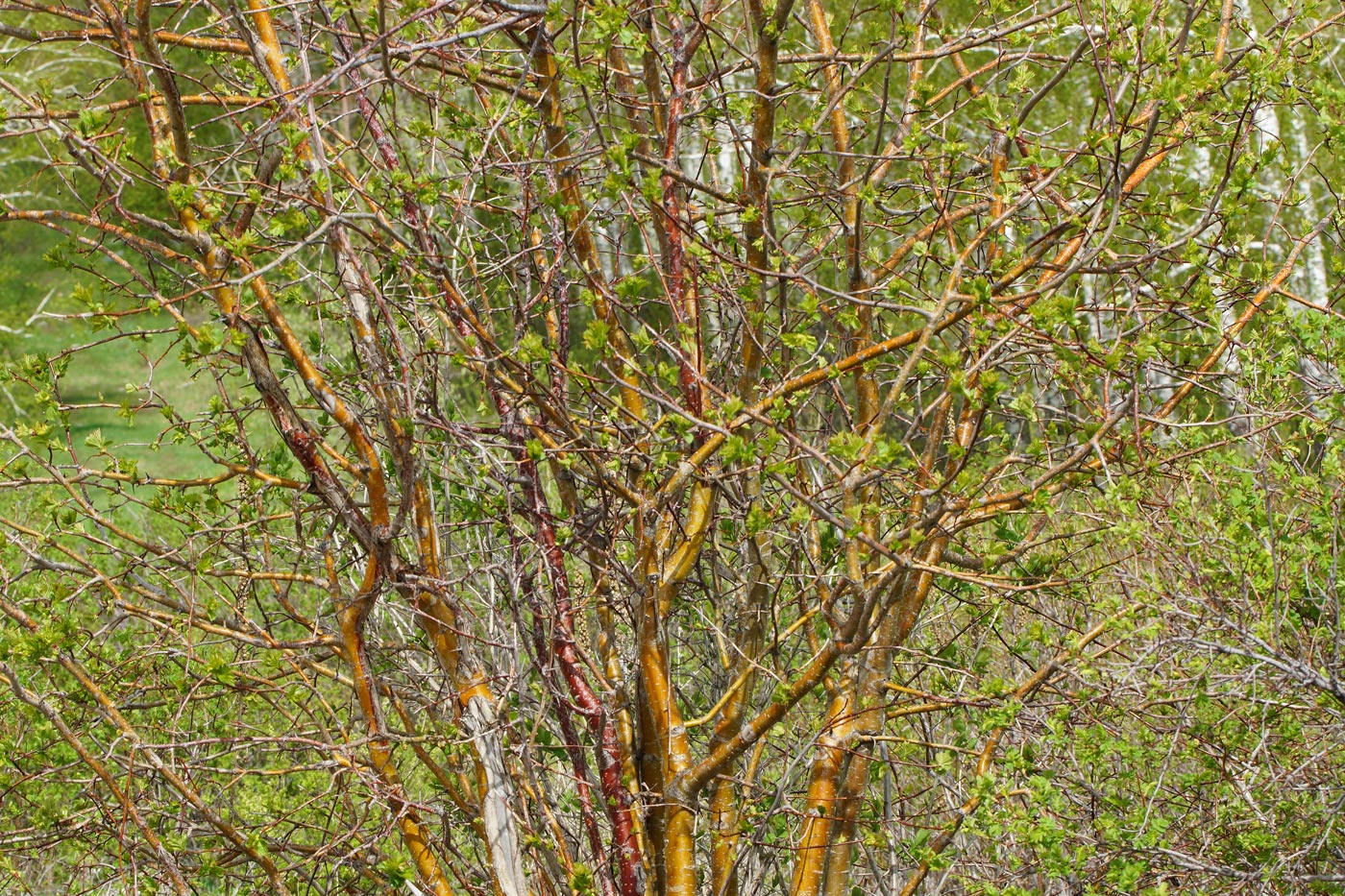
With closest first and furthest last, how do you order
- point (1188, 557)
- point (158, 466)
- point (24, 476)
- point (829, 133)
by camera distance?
point (1188, 557) < point (24, 476) < point (829, 133) < point (158, 466)

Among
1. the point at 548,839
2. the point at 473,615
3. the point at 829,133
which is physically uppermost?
the point at 829,133

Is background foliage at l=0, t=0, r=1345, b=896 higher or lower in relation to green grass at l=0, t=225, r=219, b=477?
lower

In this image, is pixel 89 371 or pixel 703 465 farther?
pixel 89 371

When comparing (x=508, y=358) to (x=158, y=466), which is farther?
(x=158, y=466)

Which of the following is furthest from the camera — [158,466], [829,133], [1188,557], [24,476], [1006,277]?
[158,466]

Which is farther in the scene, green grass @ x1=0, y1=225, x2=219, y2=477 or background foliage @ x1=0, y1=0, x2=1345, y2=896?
green grass @ x1=0, y1=225, x2=219, y2=477

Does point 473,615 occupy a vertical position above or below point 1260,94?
below

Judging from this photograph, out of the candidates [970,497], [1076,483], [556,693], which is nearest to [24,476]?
[556,693]

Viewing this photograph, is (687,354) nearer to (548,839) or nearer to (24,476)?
(548,839)

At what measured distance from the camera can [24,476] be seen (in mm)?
3105

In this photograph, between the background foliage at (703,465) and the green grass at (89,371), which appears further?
the green grass at (89,371)

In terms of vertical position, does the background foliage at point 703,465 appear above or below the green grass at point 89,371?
below

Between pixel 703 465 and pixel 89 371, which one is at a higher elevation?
pixel 89 371

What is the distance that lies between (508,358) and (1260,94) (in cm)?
170
